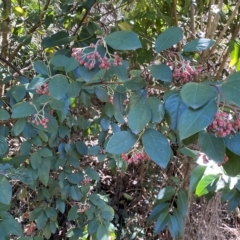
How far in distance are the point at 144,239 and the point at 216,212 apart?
468 millimetres

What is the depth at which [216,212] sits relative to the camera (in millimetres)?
2047

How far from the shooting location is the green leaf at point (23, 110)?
2.59 feet

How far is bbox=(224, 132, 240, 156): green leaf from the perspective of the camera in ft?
1.69

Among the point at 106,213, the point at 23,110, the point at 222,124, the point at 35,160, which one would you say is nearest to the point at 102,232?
the point at 106,213

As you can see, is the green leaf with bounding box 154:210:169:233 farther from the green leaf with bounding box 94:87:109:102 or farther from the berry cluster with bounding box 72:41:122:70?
the berry cluster with bounding box 72:41:122:70

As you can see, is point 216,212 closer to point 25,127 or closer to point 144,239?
point 144,239

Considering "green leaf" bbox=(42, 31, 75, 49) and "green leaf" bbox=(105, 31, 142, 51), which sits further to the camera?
"green leaf" bbox=(42, 31, 75, 49)

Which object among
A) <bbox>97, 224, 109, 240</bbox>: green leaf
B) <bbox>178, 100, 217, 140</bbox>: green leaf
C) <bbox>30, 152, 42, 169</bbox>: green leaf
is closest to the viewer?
<bbox>178, 100, 217, 140</bbox>: green leaf

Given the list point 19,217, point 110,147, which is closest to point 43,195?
point 19,217

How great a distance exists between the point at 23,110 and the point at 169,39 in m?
0.37

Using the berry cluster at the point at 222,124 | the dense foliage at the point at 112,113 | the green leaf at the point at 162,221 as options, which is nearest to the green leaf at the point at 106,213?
the dense foliage at the point at 112,113

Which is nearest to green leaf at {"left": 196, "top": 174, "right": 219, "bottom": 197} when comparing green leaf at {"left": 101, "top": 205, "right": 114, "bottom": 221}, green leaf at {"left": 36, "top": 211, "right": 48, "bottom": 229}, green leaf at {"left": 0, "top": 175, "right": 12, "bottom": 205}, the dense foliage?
the dense foliage

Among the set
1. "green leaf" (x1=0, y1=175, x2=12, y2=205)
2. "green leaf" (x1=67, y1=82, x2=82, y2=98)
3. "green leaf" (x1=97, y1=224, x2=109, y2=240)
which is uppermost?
"green leaf" (x1=67, y1=82, x2=82, y2=98)

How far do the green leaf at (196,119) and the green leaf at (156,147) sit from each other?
0.08 m
